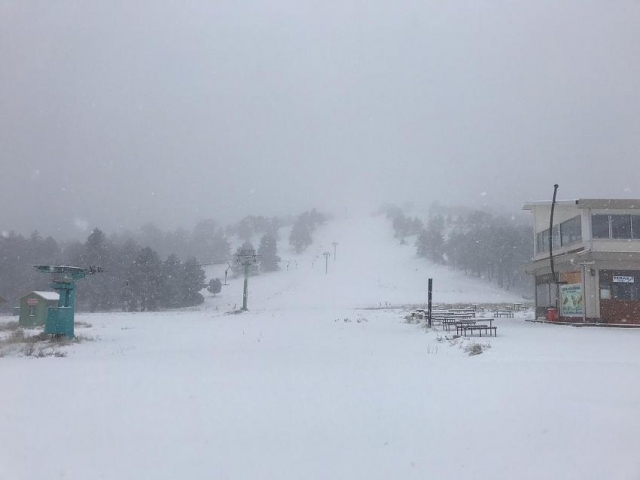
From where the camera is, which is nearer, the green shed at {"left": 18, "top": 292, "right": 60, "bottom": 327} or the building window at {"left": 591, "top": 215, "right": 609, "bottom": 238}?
the building window at {"left": 591, "top": 215, "right": 609, "bottom": 238}

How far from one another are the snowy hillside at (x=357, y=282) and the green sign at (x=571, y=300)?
108 feet

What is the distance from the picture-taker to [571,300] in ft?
87.4

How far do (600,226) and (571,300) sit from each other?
451cm

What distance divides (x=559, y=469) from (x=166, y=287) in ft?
217

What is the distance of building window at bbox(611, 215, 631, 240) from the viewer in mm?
25359

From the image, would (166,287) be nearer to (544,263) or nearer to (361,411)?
(544,263)

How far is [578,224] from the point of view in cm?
2694

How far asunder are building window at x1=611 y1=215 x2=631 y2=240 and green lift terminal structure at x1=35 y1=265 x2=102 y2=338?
89.3 feet

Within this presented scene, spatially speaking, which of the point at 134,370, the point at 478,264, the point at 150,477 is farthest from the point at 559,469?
the point at 478,264

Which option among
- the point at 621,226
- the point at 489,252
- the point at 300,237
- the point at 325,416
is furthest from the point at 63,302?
the point at 300,237

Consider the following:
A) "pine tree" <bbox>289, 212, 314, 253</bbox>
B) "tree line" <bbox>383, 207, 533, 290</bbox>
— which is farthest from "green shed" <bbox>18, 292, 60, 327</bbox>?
"pine tree" <bbox>289, 212, 314, 253</bbox>

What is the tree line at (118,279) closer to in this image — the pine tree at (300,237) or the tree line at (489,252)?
the tree line at (489,252)

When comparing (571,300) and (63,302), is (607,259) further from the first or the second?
(63,302)

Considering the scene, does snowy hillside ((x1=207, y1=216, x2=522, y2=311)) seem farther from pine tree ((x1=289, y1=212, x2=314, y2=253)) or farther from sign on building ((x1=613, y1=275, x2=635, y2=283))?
sign on building ((x1=613, y1=275, x2=635, y2=283))
